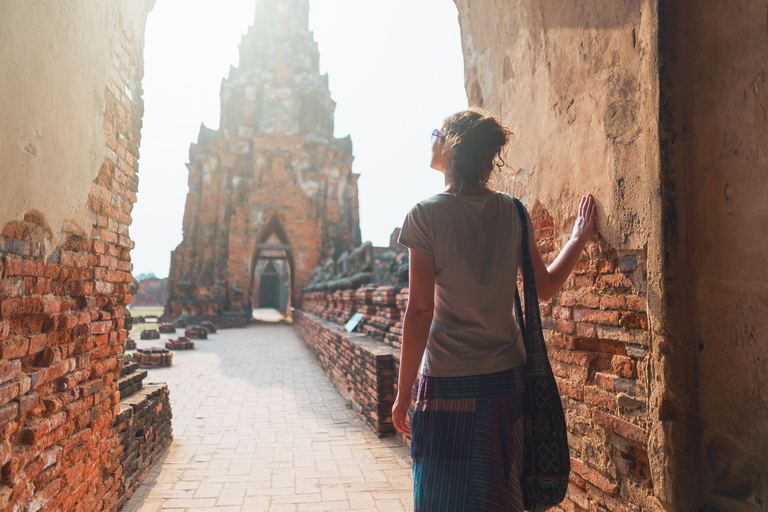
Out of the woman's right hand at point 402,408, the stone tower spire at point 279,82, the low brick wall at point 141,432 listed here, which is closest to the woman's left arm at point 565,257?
the woman's right hand at point 402,408

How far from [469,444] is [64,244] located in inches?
86.5

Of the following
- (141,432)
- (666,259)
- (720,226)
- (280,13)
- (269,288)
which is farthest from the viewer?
(269,288)

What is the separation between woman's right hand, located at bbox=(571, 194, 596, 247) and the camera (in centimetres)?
210

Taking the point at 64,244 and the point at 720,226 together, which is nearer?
the point at 720,226

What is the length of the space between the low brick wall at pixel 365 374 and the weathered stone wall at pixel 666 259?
2.39 meters

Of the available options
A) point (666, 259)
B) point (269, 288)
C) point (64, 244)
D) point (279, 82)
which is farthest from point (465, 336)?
point (269, 288)

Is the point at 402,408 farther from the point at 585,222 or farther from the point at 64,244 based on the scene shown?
the point at 64,244

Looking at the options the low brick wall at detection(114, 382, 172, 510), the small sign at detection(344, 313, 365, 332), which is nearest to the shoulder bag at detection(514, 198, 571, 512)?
the low brick wall at detection(114, 382, 172, 510)

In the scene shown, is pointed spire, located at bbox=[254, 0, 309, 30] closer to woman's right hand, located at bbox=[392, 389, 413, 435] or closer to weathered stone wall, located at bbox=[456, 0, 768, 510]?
weathered stone wall, located at bbox=[456, 0, 768, 510]

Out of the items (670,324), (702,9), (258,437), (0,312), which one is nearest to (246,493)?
(258,437)

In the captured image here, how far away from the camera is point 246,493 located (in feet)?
10.4

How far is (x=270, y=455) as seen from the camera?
12.9 ft

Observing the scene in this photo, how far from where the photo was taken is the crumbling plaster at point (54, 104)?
1712 mm

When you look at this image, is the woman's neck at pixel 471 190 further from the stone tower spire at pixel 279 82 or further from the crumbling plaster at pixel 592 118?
the stone tower spire at pixel 279 82
